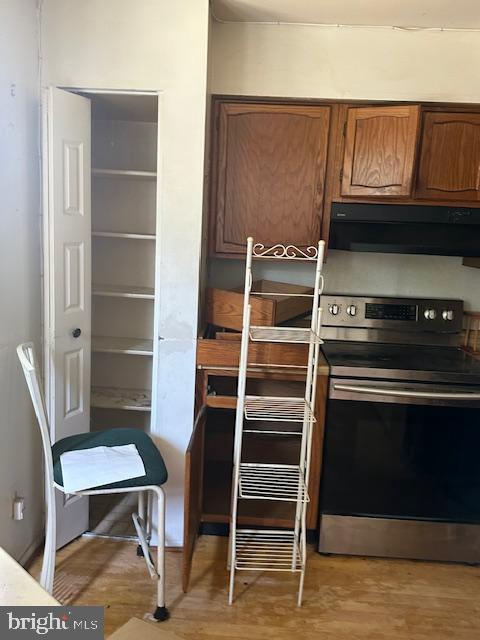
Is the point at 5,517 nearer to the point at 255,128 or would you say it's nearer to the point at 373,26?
the point at 255,128

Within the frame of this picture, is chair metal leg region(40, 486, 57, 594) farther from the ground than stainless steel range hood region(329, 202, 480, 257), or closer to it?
closer to it

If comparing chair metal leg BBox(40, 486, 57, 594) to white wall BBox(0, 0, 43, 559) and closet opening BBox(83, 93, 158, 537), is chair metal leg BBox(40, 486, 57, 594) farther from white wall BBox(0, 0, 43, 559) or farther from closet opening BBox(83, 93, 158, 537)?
closet opening BBox(83, 93, 158, 537)

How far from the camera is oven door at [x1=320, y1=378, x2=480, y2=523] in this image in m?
2.19

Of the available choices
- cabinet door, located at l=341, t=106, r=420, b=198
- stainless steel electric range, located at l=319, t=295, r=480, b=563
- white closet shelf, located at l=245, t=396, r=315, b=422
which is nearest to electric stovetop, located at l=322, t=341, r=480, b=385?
stainless steel electric range, located at l=319, t=295, r=480, b=563

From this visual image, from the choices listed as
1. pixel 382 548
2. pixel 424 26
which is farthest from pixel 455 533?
pixel 424 26

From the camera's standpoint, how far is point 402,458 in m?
2.27

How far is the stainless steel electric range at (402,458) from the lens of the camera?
7.16ft

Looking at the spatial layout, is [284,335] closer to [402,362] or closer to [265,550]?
[402,362]

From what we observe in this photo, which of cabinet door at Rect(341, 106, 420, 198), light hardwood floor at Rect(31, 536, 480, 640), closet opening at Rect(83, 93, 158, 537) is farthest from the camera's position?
closet opening at Rect(83, 93, 158, 537)

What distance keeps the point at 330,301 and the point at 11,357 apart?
1558mm

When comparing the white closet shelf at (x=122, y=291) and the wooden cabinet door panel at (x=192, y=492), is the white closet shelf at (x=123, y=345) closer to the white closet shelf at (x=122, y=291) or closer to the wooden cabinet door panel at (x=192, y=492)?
the white closet shelf at (x=122, y=291)

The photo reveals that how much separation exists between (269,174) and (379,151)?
0.51 meters

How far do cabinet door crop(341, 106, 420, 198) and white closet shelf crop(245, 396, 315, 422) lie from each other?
40.1 inches

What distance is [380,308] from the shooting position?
2660 millimetres
